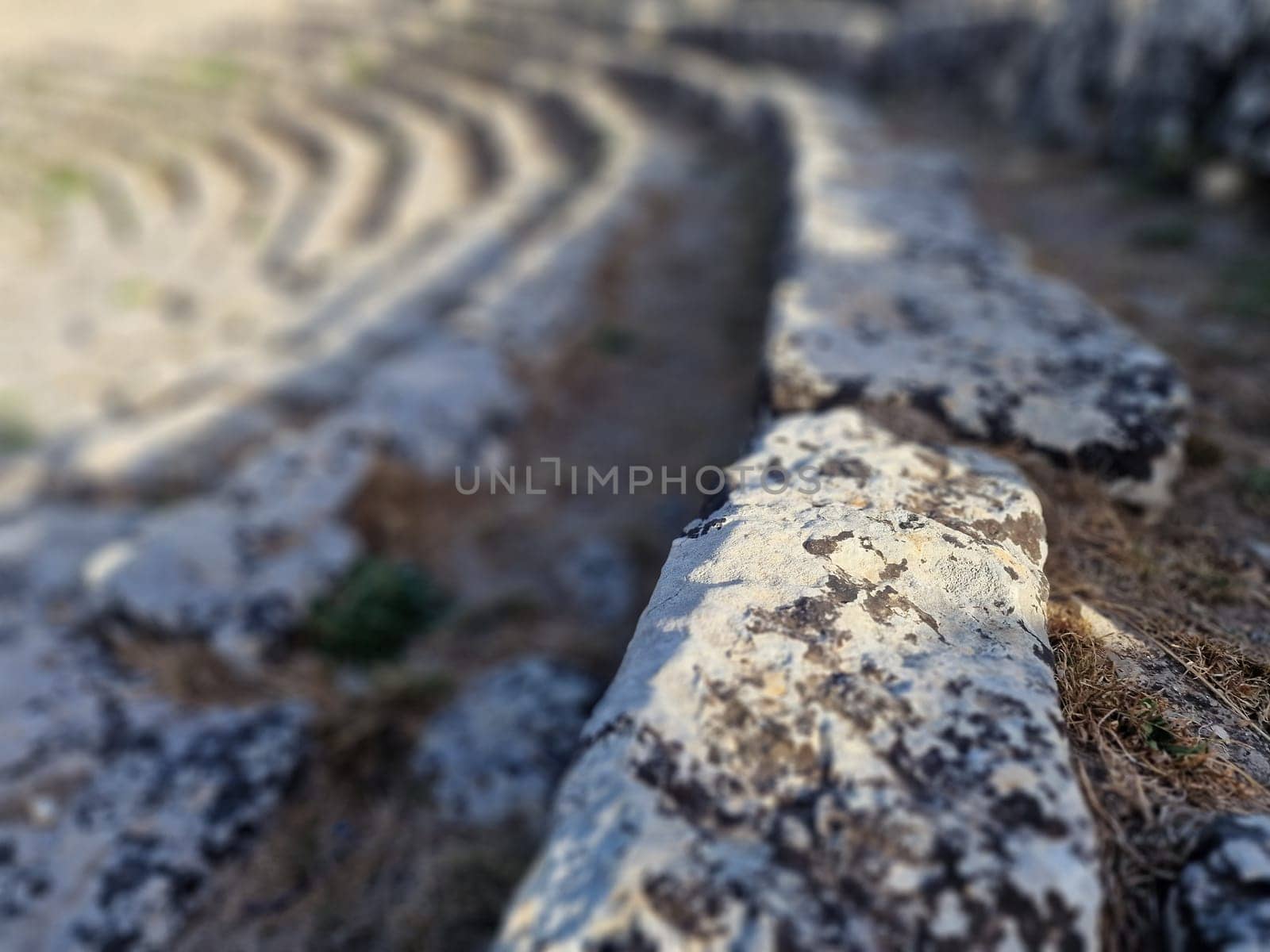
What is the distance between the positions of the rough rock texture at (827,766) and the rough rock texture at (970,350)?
790 mm

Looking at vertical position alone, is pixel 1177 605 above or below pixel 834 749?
below

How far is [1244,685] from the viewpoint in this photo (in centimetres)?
162

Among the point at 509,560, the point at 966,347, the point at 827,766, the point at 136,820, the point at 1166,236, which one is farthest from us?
the point at 1166,236

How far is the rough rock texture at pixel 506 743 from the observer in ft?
8.64

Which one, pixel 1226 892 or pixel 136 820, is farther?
pixel 136 820

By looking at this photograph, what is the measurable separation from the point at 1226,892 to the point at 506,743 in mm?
2094

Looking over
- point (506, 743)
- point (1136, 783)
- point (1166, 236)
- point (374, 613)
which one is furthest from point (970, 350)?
point (1166, 236)

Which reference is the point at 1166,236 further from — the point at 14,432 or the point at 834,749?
the point at 14,432

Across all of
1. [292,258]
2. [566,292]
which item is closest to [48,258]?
[292,258]

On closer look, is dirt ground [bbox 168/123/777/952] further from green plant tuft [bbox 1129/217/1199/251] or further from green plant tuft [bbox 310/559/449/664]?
green plant tuft [bbox 1129/217/1199/251]

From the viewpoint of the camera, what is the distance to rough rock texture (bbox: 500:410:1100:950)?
1.11 meters

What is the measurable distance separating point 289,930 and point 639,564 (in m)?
1.92

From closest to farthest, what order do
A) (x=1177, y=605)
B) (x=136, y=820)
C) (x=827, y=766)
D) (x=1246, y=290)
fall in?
(x=827, y=766), (x=1177, y=605), (x=136, y=820), (x=1246, y=290)

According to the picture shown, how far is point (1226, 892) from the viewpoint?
3.81 ft
